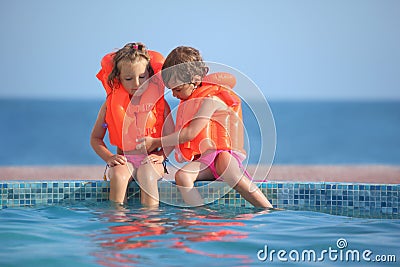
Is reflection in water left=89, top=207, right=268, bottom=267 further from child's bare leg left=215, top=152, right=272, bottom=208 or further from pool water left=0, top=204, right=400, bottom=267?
child's bare leg left=215, top=152, right=272, bottom=208

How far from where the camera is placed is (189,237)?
4281 mm

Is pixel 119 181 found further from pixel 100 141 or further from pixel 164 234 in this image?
Answer: pixel 164 234

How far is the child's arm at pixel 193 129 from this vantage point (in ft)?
17.2

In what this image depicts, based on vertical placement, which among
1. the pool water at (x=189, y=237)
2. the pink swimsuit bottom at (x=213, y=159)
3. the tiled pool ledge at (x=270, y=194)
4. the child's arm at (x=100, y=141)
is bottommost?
the pool water at (x=189, y=237)

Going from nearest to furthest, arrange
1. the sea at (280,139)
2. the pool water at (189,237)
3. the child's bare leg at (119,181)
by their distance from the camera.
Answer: the pool water at (189,237)
the child's bare leg at (119,181)
the sea at (280,139)

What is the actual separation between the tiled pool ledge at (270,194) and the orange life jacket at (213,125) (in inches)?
11.1

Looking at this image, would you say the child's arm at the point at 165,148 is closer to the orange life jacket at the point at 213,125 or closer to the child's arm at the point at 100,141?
the orange life jacket at the point at 213,125

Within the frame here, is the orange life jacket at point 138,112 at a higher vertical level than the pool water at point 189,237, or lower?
higher

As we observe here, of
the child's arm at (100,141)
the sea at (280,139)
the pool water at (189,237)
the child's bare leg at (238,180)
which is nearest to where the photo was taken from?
the pool water at (189,237)

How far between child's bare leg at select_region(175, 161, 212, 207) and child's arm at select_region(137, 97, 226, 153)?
0.71 feet

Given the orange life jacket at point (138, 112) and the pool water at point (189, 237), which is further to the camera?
the orange life jacket at point (138, 112)

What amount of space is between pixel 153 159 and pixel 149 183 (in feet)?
0.68

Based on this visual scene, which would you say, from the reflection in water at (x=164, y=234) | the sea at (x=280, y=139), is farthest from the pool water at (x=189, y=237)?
the sea at (x=280, y=139)

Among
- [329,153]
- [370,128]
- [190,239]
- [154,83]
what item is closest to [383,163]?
[329,153]
